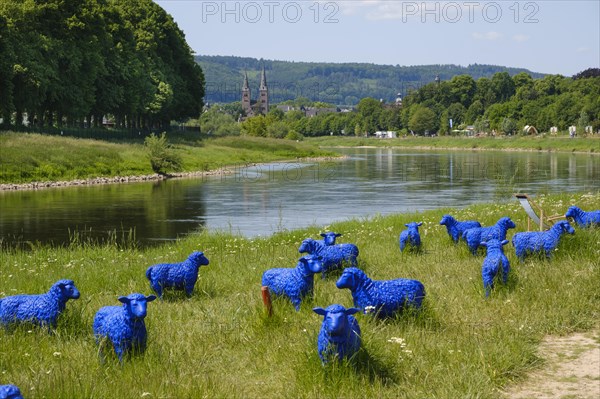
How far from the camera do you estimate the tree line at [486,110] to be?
127 meters

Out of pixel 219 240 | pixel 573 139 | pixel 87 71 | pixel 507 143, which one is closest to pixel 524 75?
pixel 507 143

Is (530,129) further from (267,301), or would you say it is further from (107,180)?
(267,301)

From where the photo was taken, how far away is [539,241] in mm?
12133

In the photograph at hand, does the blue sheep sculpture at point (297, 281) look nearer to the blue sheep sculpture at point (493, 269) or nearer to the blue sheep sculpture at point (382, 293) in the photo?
the blue sheep sculpture at point (382, 293)

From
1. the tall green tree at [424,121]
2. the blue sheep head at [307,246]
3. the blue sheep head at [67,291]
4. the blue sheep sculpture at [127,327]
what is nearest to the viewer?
the blue sheep sculpture at [127,327]

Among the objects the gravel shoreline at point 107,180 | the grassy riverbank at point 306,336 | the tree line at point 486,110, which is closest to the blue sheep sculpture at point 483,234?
the grassy riverbank at point 306,336

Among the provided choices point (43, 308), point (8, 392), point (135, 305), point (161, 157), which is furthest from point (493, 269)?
point (161, 157)

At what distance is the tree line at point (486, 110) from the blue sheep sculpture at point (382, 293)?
336ft

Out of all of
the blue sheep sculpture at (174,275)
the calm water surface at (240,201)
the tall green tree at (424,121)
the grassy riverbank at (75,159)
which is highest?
the tall green tree at (424,121)

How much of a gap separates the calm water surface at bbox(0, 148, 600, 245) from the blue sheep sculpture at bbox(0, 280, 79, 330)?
28.5 feet

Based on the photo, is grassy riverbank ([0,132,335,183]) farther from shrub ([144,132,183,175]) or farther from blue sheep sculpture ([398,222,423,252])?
blue sheep sculpture ([398,222,423,252])

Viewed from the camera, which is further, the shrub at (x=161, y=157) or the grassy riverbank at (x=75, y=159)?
the shrub at (x=161, y=157)

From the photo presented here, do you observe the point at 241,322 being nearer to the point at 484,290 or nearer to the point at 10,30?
the point at 484,290

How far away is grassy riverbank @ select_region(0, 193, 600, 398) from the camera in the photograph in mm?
7016
